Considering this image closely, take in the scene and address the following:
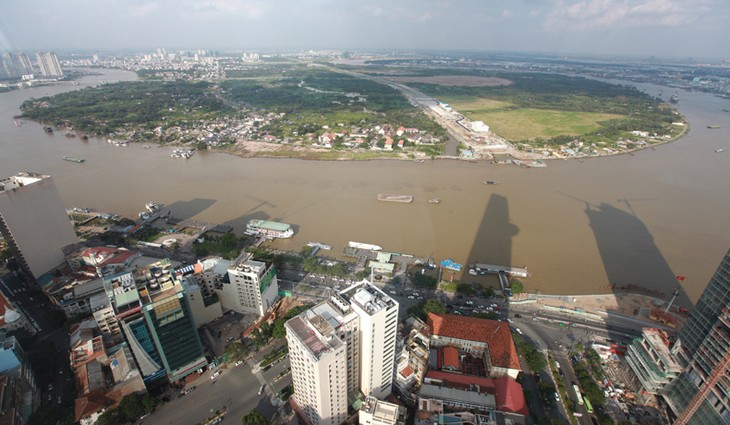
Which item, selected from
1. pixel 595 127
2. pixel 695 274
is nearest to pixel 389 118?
pixel 595 127

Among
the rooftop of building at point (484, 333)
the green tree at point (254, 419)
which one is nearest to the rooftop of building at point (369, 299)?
the green tree at point (254, 419)

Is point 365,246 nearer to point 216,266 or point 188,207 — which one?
point 216,266

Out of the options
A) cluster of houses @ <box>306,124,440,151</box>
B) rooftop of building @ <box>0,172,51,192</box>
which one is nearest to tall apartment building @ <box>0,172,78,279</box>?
rooftop of building @ <box>0,172,51,192</box>

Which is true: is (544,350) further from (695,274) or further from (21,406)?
(21,406)

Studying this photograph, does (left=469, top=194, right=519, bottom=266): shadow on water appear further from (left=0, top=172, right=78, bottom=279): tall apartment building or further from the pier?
(left=0, top=172, right=78, bottom=279): tall apartment building

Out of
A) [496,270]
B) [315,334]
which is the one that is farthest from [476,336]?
[315,334]
